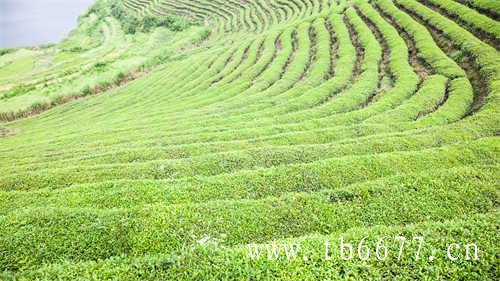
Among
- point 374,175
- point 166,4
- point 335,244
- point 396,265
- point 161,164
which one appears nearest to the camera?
point 396,265

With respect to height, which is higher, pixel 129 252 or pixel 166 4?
pixel 166 4

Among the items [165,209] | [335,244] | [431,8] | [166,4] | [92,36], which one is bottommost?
[335,244]

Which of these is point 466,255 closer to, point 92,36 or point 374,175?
point 374,175

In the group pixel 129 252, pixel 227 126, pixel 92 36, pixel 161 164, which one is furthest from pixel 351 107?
pixel 92 36

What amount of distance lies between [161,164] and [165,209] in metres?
5.43

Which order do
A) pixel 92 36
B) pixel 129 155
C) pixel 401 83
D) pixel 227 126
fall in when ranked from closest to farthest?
pixel 129 155
pixel 227 126
pixel 401 83
pixel 92 36

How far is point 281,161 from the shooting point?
15.5 m

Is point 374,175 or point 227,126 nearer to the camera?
point 374,175

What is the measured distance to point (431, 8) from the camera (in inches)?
1836

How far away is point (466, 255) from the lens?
7.38m

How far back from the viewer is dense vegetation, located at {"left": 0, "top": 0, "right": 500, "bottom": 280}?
781 centimetres

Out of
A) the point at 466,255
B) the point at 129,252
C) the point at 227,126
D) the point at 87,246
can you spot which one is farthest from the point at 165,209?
the point at 227,126

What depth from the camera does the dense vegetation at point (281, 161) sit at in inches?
307

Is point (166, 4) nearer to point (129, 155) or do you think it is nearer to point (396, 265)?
point (129, 155)
